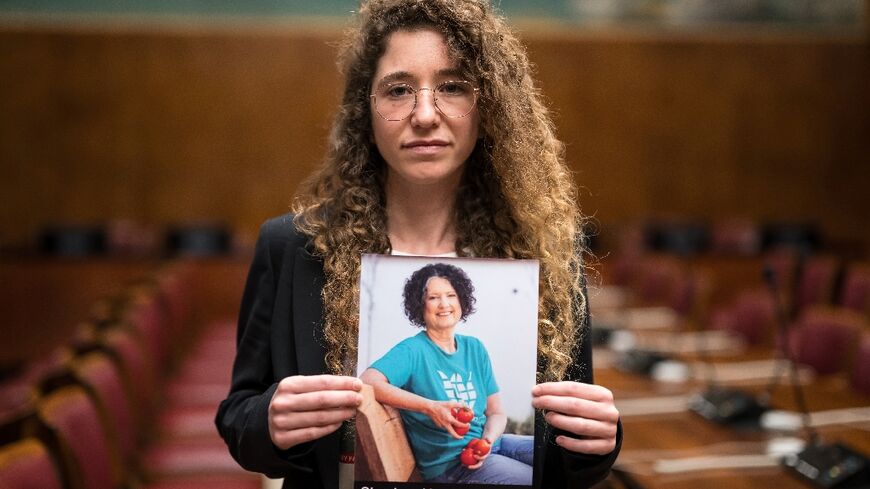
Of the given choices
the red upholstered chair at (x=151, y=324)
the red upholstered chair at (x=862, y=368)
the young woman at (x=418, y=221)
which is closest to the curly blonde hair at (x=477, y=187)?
the young woman at (x=418, y=221)

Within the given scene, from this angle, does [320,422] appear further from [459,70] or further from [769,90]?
[769,90]

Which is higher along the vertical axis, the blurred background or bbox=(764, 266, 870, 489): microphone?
the blurred background

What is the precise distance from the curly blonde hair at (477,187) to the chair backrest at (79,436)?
1.14m

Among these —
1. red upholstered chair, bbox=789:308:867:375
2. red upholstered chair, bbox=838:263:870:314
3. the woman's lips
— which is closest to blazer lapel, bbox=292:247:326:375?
the woman's lips

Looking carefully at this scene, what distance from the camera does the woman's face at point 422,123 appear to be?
1517 millimetres

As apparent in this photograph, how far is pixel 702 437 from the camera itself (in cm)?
336

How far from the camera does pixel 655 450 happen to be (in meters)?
3.15

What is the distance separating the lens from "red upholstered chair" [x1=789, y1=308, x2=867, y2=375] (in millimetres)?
4629

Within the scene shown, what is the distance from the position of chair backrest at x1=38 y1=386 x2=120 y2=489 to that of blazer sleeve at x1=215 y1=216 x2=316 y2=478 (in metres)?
0.97

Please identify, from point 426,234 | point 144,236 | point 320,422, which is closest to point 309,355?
point 320,422

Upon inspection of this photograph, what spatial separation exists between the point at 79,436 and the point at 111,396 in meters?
0.67

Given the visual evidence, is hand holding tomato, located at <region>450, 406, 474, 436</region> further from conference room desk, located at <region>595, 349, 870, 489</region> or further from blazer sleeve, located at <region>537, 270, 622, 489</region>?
conference room desk, located at <region>595, 349, 870, 489</region>

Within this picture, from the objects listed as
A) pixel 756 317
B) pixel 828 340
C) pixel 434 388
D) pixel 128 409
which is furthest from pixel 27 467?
pixel 756 317

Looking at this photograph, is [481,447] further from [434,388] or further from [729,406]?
[729,406]
